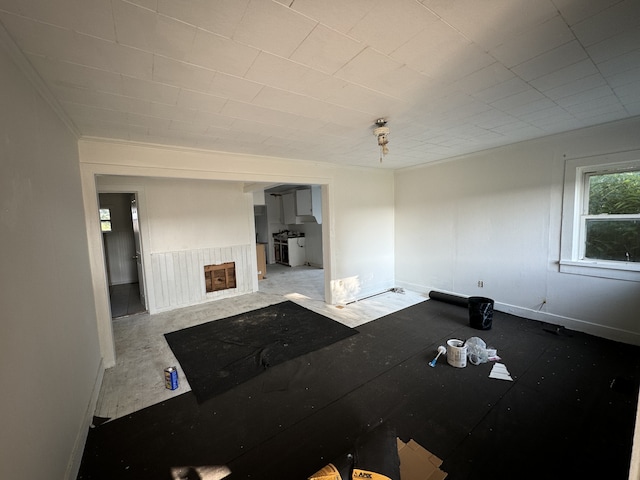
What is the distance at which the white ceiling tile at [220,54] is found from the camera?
1.29 m

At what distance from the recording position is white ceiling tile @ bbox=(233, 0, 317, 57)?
1122 millimetres

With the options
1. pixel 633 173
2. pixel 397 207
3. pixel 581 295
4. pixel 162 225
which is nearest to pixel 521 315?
pixel 581 295

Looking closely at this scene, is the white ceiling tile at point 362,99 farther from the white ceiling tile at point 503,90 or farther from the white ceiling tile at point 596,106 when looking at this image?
the white ceiling tile at point 596,106

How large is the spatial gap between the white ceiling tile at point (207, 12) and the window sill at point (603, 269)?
169 inches

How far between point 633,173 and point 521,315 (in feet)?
6.88

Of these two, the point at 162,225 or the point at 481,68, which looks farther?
the point at 162,225

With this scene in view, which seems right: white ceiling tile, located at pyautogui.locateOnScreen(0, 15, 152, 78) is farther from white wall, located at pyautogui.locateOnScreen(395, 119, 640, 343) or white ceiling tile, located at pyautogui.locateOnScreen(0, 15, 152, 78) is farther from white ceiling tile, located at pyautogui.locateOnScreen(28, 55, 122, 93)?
white wall, located at pyautogui.locateOnScreen(395, 119, 640, 343)

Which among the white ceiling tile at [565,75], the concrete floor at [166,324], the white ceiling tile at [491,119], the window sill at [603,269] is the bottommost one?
the concrete floor at [166,324]

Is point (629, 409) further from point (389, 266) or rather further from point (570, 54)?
point (389, 266)

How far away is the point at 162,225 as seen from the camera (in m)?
4.42

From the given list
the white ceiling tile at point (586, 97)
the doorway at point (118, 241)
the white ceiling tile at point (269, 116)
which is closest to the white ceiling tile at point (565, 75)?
the white ceiling tile at point (586, 97)

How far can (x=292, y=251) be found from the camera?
327 inches

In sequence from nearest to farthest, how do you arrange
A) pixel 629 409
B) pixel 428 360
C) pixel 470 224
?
pixel 629 409 < pixel 428 360 < pixel 470 224

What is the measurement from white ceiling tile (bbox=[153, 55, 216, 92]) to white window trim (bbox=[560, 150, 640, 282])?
408 centimetres
